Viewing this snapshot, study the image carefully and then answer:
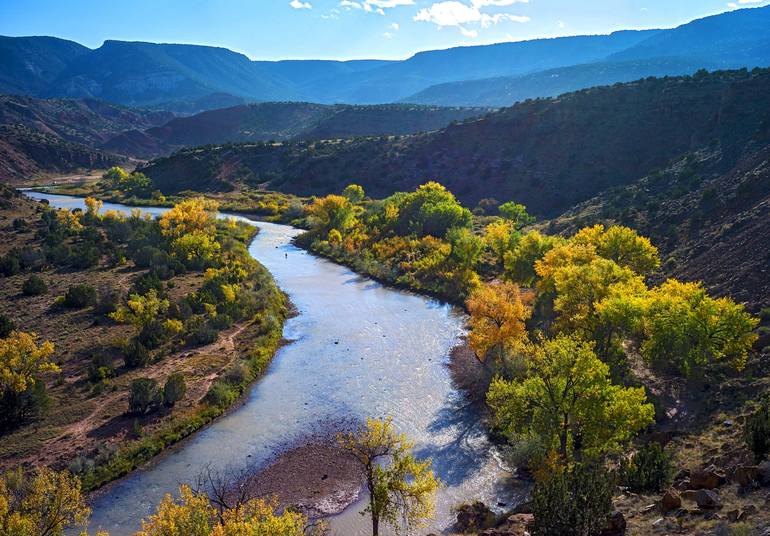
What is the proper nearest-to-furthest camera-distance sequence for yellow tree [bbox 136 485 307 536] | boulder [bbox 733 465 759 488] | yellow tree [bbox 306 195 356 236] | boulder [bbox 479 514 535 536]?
yellow tree [bbox 136 485 307 536], boulder [bbox 733 465 759 488], boulder [bbox 479 514 535 536], yellow tree [bbox 306 195 356 236]

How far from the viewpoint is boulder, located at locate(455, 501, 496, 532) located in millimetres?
26141

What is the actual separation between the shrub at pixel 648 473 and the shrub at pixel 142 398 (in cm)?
2888

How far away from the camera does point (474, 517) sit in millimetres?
26750

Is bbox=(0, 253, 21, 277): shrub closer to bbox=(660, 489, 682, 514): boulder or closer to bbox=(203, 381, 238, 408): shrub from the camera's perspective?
bbox=(203, 381, 238, 408): shrub

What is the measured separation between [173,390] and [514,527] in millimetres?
24231

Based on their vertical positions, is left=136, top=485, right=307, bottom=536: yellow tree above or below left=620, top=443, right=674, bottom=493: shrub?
above

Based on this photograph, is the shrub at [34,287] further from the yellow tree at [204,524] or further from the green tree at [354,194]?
the green tree at [354,194]

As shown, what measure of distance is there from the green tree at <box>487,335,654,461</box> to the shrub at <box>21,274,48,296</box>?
154 ft

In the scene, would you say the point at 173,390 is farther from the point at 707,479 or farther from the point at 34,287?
the point at 707,479

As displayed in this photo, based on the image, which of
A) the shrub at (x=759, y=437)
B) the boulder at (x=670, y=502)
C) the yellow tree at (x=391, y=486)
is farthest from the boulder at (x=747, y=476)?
the yellow tree at (x=391, y=486)

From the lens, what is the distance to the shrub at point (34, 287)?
53469 mm

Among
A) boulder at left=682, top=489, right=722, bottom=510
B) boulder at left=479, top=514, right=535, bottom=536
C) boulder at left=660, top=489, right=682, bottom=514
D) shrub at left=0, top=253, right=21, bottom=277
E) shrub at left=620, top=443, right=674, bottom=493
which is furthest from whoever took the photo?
shrub at left=0, top=253, right=21, bottom=277

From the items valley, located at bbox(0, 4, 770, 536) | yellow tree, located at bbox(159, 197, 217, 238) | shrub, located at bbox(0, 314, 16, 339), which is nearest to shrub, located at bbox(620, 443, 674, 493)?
valley, located at bbox(0, 4, 770, 536)

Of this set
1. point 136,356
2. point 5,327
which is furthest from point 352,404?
point 5,327
